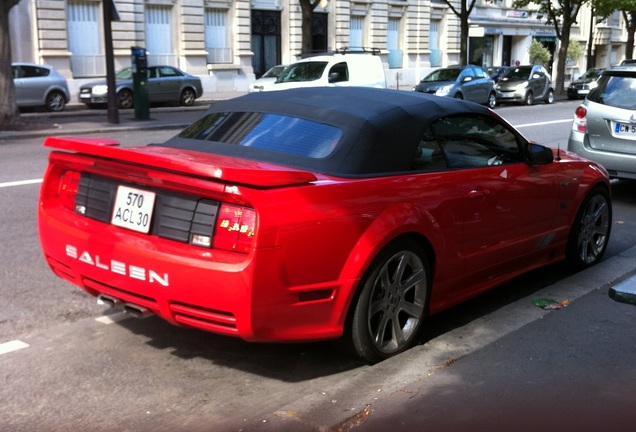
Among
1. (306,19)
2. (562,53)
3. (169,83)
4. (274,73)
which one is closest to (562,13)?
(562,53)

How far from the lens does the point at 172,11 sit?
33.3m

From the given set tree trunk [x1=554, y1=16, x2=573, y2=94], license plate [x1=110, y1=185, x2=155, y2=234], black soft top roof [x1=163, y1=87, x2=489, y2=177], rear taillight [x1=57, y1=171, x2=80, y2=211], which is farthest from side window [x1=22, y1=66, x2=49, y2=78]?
tree trunk [x1=554, y1=16, x2=573, y2=94]

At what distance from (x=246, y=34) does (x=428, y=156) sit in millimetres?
32266

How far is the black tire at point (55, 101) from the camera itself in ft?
80.6

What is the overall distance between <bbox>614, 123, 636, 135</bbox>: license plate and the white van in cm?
1209

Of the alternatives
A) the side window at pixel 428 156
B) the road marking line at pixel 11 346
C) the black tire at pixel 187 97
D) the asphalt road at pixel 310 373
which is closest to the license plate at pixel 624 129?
the asphalt road at pixel 310 373

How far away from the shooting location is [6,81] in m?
17.9

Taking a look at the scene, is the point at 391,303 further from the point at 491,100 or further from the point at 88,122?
the point at 491,100

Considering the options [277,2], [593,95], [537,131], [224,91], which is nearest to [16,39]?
[224,91]

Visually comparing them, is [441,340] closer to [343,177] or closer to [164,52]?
[343,177]

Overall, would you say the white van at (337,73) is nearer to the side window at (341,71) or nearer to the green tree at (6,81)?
the side window at (341,71)

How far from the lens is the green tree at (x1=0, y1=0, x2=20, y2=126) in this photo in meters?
17.4

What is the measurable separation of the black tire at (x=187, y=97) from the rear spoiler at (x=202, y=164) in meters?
23.8

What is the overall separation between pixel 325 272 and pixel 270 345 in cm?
103
